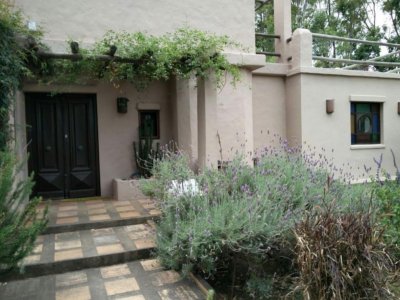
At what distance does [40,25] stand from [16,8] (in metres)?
0.43

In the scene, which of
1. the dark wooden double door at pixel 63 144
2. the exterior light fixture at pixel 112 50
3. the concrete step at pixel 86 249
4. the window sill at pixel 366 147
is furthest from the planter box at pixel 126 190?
the window sill at pixel 366 147

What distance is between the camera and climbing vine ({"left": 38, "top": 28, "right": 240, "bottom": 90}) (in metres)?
5.40

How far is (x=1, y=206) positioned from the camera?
9.14 ft

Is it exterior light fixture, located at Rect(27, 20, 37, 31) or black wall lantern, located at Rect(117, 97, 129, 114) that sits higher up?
exterior light fixture, located at Rect(27, 20, 37, 31)

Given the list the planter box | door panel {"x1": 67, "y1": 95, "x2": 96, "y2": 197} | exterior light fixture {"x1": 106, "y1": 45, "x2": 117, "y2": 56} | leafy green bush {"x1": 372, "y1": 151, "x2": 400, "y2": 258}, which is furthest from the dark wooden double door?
leafy green bush {"x1": 372, "y1": 151, "x2": 400, "y2": 258}

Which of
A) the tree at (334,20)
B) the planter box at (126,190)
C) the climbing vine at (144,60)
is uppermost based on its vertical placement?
the tree at (334,20)

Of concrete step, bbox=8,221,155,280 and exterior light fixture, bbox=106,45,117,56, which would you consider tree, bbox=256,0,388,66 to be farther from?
concrete step, bbox=8,221,155,280

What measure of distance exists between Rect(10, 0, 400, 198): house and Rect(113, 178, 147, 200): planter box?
58 cm

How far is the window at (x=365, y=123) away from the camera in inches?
361

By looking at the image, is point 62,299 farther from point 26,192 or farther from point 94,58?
point 94,58

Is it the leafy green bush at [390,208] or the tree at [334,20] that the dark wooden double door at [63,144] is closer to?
the leafy green bush at [390,208]

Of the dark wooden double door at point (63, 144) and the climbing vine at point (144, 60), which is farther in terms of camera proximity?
the dark wooden double door at point (63, 144)

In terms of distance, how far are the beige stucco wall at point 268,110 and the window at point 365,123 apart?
6.76 ft

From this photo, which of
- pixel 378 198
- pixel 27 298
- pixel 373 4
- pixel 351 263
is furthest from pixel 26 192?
pixel 373 4
